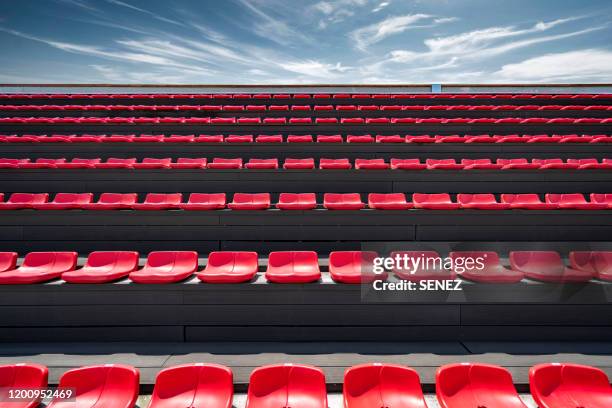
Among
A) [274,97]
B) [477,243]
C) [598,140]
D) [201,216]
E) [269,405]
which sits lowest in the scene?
[269,405]

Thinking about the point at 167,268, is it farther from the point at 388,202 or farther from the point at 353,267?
the point at 388,202

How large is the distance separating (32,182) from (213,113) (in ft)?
11.5

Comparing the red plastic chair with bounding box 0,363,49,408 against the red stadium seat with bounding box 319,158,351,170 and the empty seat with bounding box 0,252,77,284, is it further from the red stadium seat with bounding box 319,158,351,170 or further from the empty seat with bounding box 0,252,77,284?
the red stadium seat with bounding box 319,158,351,170

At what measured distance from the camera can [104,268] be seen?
2.42 meters

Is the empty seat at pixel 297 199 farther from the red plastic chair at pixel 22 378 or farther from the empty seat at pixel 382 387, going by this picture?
the red plastic chair at pixel 22 378

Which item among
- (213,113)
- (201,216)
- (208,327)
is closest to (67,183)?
(201,216)

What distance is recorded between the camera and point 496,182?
12.0 feet

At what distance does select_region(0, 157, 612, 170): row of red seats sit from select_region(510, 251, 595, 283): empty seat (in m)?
1.51

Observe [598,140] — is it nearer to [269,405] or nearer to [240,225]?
[240,225]

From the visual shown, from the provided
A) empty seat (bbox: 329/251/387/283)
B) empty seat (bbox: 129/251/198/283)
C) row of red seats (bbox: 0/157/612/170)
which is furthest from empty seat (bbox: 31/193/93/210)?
empty seat (bbox: 329/251/387/283)

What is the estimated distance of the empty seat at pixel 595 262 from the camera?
7.57 ft

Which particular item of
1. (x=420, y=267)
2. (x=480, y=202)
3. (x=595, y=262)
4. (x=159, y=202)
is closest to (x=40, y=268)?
(x=159, y=202)

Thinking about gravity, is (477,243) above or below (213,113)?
below

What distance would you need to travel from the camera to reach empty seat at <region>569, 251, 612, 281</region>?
2.31m
